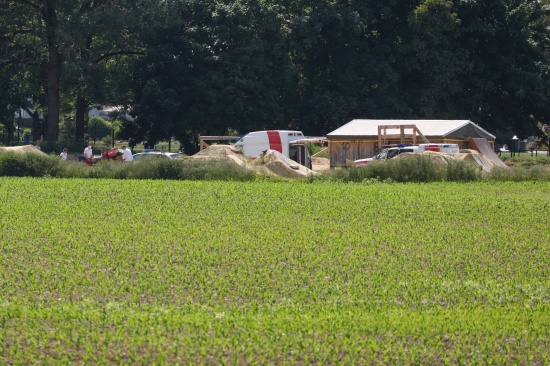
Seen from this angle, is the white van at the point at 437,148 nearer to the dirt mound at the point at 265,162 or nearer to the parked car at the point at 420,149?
the parked car at the point at 420,149

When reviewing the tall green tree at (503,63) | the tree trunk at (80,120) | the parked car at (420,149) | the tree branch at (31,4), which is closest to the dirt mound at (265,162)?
the parked car at (420,149)

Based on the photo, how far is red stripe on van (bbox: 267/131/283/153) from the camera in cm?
4456

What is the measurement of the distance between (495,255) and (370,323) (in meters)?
6.22

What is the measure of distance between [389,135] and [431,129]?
2182 mm

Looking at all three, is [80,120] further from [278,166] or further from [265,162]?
[278,166]

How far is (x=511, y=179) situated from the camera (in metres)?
34.1

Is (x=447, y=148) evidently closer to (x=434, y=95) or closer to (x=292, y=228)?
(x=434, y=95)

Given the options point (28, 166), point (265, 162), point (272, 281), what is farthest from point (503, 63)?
point (272, 281)

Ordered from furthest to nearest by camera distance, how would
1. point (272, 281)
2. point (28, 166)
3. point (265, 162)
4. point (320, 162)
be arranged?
1. point (320, 162)
2. point (265, 162)
3. point (28, 166)
4. point (272, 281)

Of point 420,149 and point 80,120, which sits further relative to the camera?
point 80,120

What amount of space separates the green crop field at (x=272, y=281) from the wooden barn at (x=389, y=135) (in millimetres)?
19374

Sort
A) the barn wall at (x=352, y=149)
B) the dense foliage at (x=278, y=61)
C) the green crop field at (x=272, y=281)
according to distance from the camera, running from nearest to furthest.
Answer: the green crop field at (x=272, y=281), the barn wall at (x=352, y=149), the dense foliage at (x=278, y=61)

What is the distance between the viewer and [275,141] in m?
44.7

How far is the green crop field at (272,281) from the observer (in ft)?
31.2
